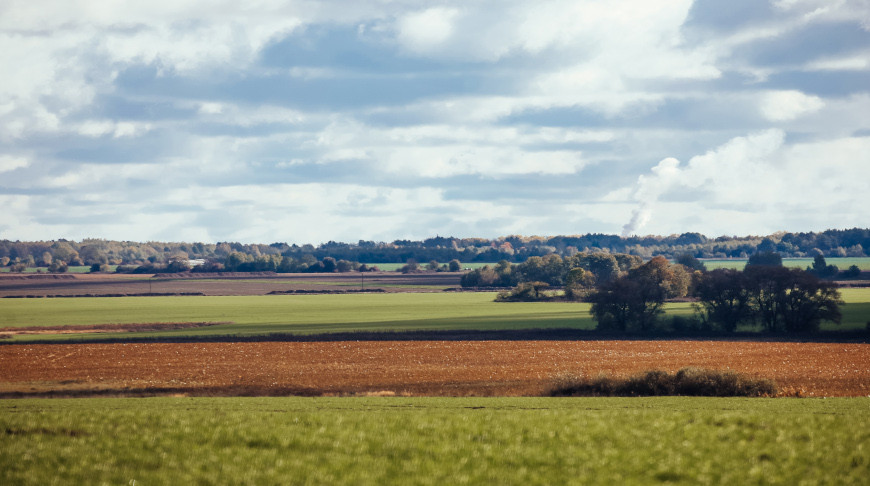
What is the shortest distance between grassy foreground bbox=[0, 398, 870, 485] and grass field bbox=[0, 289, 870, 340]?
57.5 m

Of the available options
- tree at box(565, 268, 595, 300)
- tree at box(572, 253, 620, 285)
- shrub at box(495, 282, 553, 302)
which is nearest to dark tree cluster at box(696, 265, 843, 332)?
tree at box(565, 268, 595, 300)

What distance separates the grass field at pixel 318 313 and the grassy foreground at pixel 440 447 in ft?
189

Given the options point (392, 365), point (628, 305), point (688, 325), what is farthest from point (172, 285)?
point (392, 365)

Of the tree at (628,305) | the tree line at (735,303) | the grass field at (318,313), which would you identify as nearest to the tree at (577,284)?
the grass field at (318,313)

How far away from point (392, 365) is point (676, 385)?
71.8 feet

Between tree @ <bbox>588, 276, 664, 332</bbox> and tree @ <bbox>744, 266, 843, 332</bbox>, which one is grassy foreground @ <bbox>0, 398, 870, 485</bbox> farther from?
tree @ <bbox>744, 266, 843, 332</bbox>

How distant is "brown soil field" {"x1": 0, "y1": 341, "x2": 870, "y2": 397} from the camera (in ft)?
123

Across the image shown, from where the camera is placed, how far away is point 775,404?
78.6ft

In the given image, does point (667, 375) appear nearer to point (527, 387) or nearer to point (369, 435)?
point (527, 387)

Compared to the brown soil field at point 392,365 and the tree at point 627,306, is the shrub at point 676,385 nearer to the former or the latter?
the brown soil field at point 392,365

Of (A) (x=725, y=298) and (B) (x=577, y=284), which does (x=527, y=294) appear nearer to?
(B) (x=577, y=284)

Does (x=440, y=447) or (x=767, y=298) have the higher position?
(x=767, y=298)

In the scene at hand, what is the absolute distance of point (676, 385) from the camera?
31.3 m

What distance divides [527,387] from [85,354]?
1356 inches
